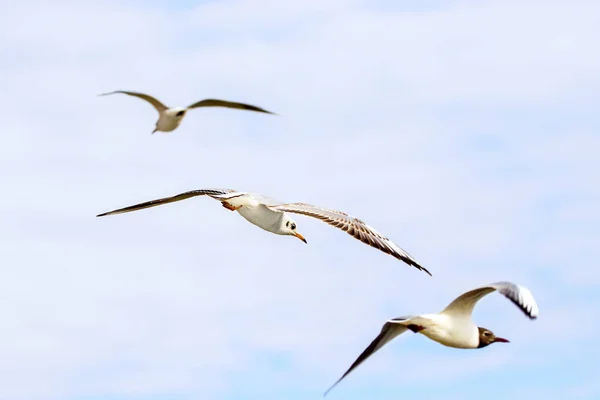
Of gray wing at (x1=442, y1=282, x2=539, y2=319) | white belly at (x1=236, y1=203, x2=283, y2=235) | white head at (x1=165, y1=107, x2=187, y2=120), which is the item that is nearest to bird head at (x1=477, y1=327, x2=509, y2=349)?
gray wing at (x1=442, y1=282, x2=539, y2=319)

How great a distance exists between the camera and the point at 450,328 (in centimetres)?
1603

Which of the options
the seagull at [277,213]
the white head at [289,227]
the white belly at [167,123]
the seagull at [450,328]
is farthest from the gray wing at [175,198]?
the seagull at [450,328]

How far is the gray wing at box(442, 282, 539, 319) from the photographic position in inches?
563

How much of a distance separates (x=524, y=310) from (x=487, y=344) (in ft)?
8.93

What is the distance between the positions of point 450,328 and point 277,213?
21.5 feet

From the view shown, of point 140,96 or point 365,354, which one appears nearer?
point 365,354

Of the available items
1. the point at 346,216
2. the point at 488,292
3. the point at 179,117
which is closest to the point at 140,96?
the point at 179,117

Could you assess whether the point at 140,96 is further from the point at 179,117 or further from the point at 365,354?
the point at 365,354

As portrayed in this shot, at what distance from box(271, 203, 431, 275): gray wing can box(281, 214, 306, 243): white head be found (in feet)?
1.59

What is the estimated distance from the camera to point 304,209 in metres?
21.2

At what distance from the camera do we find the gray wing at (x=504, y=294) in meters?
14.3

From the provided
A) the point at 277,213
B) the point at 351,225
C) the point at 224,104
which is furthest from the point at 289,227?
the point at 224,104

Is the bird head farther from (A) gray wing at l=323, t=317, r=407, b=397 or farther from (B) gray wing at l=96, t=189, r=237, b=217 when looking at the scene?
(B) gray wing at l=96, t=189, r=237, b=217

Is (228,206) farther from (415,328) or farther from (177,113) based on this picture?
(415,328)
